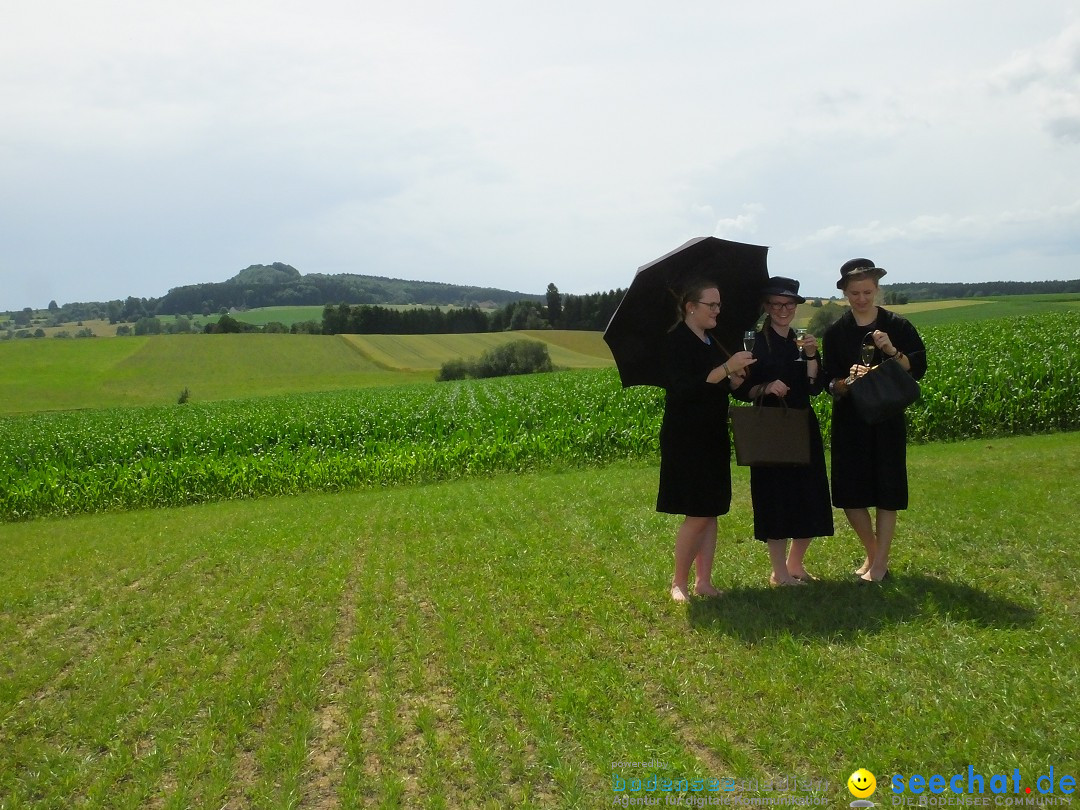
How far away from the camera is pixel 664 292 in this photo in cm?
545

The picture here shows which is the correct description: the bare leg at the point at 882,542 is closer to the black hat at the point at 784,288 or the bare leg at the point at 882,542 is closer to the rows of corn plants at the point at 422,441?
the black hat at the point at 784,288

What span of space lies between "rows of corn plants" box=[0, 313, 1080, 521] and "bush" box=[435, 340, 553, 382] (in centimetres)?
3211

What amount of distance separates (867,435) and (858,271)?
1165 millimetres

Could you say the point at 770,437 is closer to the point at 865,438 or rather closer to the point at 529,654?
the point at 865,438

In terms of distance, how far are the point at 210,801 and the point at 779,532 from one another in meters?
3.84

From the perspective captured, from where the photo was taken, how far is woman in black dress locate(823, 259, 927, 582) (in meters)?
5.57

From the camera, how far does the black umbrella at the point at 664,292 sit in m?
5.29

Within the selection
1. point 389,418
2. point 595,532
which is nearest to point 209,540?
point 595,532

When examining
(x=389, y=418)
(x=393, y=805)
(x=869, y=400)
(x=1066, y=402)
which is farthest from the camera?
(x=389, y=418)

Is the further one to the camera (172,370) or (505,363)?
(172,370)

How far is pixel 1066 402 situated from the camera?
15430mm

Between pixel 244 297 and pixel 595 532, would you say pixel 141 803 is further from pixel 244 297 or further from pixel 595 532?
pixel 244 297

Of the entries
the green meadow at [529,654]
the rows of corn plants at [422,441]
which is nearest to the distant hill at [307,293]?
the rows of corn plants at [422,441]

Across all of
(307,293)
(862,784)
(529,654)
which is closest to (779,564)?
(529,654)
